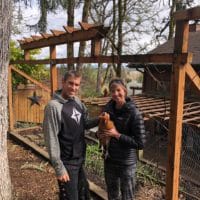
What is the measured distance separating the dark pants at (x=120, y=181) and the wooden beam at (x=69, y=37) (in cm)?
193

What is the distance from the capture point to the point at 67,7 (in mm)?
13922

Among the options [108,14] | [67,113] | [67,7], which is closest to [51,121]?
[67,113]

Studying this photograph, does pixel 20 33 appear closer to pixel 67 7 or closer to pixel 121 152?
pixel 67 7

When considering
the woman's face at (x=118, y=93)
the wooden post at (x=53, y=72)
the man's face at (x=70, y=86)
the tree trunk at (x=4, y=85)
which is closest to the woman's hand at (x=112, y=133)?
the woman's face at (x=118, y=93)

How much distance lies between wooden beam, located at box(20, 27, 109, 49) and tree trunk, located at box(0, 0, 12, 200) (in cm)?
120

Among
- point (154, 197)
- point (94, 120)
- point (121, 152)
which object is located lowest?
point (154, 197)

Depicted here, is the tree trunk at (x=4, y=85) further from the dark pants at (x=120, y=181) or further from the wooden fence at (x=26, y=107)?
the wooden fence at (x=26, y=107)

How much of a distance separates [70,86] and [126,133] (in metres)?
0.71

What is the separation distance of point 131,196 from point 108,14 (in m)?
21.2

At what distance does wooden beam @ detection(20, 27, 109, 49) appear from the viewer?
14.6 feet

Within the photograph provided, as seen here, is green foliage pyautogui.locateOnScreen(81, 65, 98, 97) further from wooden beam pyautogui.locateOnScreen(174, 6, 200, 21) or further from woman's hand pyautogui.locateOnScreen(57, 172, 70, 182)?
wooden beam pyautogui.locateOnScreen(174, 6, 200, 21)

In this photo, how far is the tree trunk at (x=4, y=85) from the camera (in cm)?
384

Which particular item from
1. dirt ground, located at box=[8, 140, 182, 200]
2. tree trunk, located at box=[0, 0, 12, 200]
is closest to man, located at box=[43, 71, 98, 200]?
tree trunk, located at box=[0, 0, 12, 200]

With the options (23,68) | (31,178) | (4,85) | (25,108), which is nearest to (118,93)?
(4,85)
